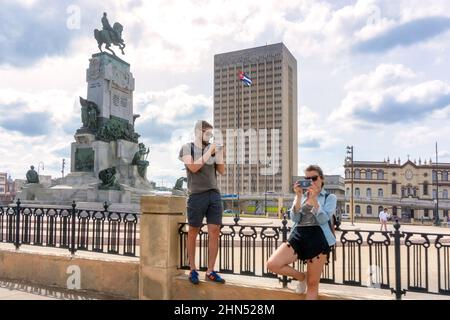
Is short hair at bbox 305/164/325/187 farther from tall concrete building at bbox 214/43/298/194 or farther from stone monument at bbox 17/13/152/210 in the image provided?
tall concrete building at bbox 214/43/298/194

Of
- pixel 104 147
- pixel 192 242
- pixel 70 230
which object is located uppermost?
pixel 104 147

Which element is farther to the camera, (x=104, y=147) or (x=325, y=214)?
(x=104, y=147)

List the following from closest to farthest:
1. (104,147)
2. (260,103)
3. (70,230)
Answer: (70,230) < (104,147) < (260,103)

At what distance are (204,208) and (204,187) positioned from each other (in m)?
0.30

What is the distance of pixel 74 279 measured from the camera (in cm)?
671

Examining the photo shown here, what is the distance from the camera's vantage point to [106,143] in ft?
99.1

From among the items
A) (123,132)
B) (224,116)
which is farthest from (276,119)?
(123,132)

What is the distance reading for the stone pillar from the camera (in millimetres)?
5750

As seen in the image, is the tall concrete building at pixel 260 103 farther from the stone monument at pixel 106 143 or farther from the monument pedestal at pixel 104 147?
the monument pedestal at pixel 104 147

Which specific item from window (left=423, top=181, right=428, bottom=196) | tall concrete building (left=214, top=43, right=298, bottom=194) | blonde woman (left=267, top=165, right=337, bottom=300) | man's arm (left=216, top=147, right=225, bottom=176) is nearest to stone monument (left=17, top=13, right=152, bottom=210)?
man's arm (left=216, top=147, right=225, bottom=176)

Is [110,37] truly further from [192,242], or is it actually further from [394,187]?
[394,187]

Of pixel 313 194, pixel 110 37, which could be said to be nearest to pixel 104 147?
pixel 110 37

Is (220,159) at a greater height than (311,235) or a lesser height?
greater
